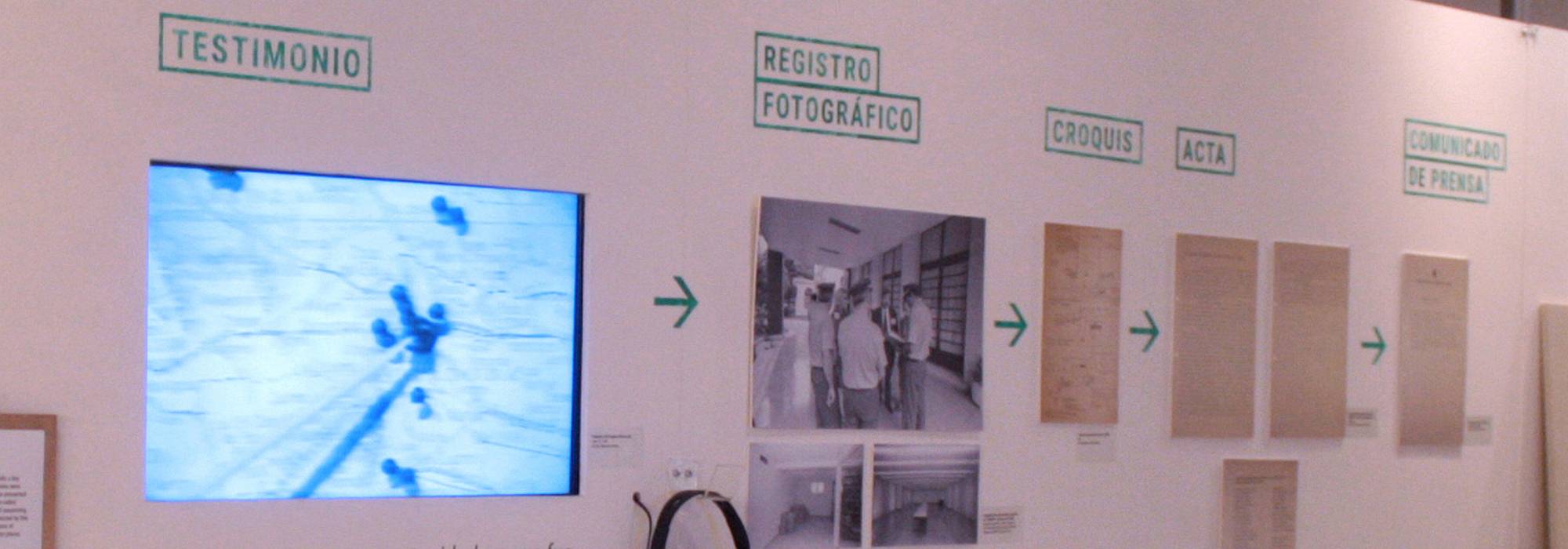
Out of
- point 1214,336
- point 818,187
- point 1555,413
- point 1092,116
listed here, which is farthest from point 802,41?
point 1555,413

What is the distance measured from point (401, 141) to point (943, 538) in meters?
1.81

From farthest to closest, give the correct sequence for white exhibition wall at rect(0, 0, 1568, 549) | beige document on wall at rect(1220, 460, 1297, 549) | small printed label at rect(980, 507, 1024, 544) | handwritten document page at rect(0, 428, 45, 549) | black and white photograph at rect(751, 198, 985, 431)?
beige document on wall at rect(1220, 460, 1297, 549), small printed label at rect(980, 507, 1024, 544), black and white photograph at rect(751, 198, 985, 431), white exhibition wall at rect(0, 0, 1568, 549), handwritten document page at rect(0, 428, 45, 549)

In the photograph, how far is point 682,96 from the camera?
138 inches

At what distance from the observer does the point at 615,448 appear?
338cm

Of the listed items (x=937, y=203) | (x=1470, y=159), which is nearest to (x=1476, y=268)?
(x=1470, y=159)

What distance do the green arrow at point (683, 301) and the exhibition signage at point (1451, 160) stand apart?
2.72m

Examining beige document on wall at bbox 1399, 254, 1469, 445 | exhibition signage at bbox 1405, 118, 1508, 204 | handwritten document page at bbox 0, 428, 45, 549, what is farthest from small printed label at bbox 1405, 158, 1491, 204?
handwritten document page at bbox 0, 428, 45, 549

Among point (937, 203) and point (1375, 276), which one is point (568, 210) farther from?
point (1375, 276)

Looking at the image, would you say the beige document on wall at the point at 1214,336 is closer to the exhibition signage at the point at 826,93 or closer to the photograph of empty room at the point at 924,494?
the photograph of empty room at the point at 924,494

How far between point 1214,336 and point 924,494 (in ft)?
3.97

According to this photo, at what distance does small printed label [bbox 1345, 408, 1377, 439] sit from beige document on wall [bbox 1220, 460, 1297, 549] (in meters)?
0.28

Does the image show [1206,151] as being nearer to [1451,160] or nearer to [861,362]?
[1451,160]

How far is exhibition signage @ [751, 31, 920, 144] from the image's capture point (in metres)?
3.65

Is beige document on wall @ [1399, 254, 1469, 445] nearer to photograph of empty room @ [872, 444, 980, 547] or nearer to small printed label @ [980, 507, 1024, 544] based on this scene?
small printed label @ [980, 507, 1024, 544]
